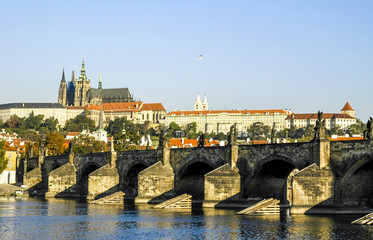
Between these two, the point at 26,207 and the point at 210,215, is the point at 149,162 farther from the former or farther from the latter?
the point at 210,215

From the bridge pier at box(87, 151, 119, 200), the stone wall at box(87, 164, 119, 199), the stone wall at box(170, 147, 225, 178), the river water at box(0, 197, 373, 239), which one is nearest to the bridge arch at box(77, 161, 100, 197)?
the bridge pier at box(87, 151, 119, 200)

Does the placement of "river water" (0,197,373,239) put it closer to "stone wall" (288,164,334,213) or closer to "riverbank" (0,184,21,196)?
"stone wall" (288,164,334,213)

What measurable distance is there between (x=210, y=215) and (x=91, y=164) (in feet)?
110

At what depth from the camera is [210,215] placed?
48.8 m

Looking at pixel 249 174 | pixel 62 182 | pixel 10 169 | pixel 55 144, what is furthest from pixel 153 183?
pixel 10 169

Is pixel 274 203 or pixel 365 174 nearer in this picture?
pixel 365 174

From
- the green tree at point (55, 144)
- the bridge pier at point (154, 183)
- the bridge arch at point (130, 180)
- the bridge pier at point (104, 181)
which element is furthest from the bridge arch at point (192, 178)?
the green tree at point (55, 144)

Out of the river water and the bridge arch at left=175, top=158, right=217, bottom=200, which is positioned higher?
the bridge arch at left=175, top=158, right=217, bottom=200

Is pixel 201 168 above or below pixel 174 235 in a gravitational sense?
above

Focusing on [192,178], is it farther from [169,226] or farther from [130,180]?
[169,226]

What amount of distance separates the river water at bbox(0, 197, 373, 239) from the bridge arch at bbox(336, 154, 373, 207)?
1.71 m

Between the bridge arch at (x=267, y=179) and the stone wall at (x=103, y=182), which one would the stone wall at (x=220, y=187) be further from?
the stone wall at (x=103, y=182)

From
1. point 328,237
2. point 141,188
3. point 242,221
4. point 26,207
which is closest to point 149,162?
point 141,188

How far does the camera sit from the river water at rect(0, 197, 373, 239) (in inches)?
1531
